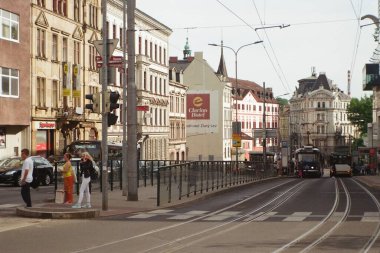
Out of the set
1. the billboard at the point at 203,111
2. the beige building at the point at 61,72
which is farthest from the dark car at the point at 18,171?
the billboard at the point at 203,111

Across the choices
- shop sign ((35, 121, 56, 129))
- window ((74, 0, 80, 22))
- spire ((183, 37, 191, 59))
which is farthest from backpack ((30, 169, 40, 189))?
spire ((183, 37, 191, 59))

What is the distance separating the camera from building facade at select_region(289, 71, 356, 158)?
168875mm

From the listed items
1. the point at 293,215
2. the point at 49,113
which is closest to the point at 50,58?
the point at 49,113

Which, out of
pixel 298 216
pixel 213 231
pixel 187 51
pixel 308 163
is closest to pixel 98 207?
pixel 298 216

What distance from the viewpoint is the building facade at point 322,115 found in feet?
554

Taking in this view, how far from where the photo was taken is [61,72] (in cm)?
5275

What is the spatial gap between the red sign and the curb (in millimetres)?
56290

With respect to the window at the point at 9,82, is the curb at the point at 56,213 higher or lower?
lower

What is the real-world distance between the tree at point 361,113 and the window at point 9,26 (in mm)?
110432

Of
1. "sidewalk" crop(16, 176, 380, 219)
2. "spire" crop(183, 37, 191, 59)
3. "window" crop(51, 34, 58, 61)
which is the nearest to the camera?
"sidewalk" crop(16, 176, 380, 219)

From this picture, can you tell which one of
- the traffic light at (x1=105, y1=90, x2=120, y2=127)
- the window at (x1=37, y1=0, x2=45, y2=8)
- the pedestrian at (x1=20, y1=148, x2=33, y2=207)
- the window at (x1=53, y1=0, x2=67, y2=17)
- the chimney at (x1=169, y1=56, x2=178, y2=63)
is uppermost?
the chimney at (x1=169, y1=56, x2=178, y2=63)

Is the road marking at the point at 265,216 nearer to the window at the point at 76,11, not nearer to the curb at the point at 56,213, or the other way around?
the curb at the point at 56,213

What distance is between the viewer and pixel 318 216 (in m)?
20.8

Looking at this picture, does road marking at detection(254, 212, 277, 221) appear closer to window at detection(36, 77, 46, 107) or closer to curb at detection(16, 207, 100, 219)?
curb at detection(16, 207, 100, 219)
